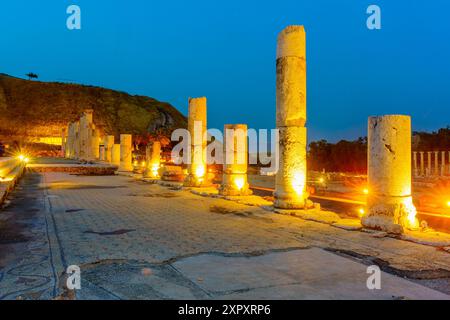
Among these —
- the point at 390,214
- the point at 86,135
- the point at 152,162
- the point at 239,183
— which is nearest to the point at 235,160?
the point at 239,183

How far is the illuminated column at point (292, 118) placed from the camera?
10.2 metres

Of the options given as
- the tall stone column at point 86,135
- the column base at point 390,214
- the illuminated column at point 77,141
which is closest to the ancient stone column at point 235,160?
the column base at point 390,214

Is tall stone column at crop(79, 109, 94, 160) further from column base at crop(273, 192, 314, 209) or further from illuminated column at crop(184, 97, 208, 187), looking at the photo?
column base at crop(273, 192, 314, 209)

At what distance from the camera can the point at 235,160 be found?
46.0 feet

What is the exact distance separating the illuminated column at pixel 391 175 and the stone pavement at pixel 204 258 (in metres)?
0.76

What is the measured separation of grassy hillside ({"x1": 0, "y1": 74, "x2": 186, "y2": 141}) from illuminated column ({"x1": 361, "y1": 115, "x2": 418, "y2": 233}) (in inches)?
3599

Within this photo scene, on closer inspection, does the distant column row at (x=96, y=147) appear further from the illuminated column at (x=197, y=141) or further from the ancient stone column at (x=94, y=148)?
the illuminated column at (x=197, y=141)

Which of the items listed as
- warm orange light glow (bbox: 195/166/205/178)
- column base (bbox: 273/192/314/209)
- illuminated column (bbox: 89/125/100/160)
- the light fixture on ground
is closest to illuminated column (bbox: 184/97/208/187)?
warm orange light glow (bbox: 195/166/205/178)

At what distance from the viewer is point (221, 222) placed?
8.70 meters

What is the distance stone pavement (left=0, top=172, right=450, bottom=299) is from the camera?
4.22 metres

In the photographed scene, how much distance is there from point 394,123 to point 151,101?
129 meters

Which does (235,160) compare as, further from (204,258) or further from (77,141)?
(77,141)
